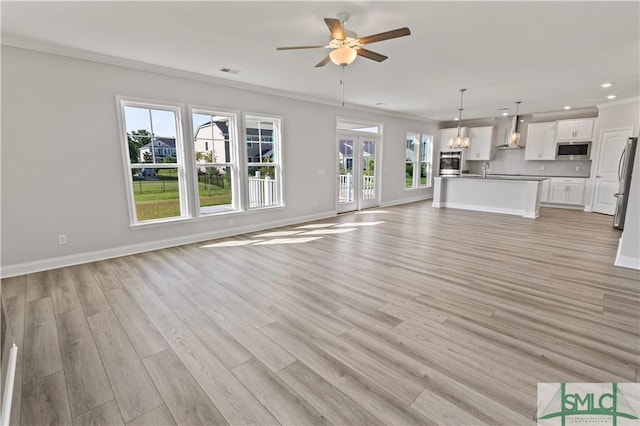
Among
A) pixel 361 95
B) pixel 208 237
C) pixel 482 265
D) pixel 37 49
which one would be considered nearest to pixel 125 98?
pixel 37 49

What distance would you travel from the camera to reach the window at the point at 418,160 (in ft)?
32.5

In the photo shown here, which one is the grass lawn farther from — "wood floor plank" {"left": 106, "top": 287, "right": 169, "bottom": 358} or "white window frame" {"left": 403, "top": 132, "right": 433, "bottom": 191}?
"white window frame" {"left": 403, "top": 132, "right": 433, "bottom": 191}

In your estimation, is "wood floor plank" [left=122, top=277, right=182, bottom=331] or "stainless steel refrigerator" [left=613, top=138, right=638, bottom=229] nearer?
"wood floor plank" [left=122, top=277, right=182, bottom=331]

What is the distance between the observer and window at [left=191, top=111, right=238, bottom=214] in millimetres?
5113

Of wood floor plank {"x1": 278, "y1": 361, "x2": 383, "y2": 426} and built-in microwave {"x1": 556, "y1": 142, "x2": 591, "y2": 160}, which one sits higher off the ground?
built-in microwave {"x1": 556, "y1": 142, "x2": 591, "y2": 160}

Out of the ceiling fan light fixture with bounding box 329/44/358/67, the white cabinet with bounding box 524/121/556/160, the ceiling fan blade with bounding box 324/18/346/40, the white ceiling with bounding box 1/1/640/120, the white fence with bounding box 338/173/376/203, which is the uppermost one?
the white ceiling with bounding box 1/1/640/120

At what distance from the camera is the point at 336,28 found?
2582 millimetres

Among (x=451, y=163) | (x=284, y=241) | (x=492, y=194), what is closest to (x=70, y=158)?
(x=284, y=241)

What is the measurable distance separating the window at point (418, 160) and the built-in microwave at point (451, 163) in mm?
438

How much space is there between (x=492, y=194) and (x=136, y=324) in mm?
8255

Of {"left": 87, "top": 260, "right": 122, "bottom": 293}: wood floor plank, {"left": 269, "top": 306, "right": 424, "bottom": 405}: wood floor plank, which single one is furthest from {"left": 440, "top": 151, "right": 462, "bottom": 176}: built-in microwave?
{"left": 87, "top": 260, "right": 122, "bottom": 293}: wood floor plank

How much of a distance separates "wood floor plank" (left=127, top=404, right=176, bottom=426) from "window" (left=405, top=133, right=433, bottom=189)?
30.0ft

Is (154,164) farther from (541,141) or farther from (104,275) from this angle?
(541,141)

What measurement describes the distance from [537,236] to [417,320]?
13.9 feet
